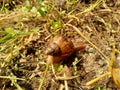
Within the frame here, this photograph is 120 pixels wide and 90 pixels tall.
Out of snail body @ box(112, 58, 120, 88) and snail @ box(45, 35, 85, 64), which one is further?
snail @ box(45, 35, 85, 64)

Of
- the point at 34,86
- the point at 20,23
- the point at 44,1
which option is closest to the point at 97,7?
the point at 44,1

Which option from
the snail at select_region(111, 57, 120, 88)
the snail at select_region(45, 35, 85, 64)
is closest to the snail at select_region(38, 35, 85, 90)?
the snail at select_region(45, 35, 85, 64)

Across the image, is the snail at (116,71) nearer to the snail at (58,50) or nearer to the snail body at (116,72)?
the snail body at (116,72)

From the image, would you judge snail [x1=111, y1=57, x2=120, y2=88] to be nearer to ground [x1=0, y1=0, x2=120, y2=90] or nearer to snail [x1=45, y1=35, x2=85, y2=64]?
ground [x1=0, y1=0, x2=120, y2=90]

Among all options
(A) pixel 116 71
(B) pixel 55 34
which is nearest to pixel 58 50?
(B) pixel 55 34

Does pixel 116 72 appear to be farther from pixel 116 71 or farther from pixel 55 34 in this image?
pixel 55 34

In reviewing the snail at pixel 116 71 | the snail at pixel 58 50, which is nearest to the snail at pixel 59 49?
the snail at pixel 58 50
